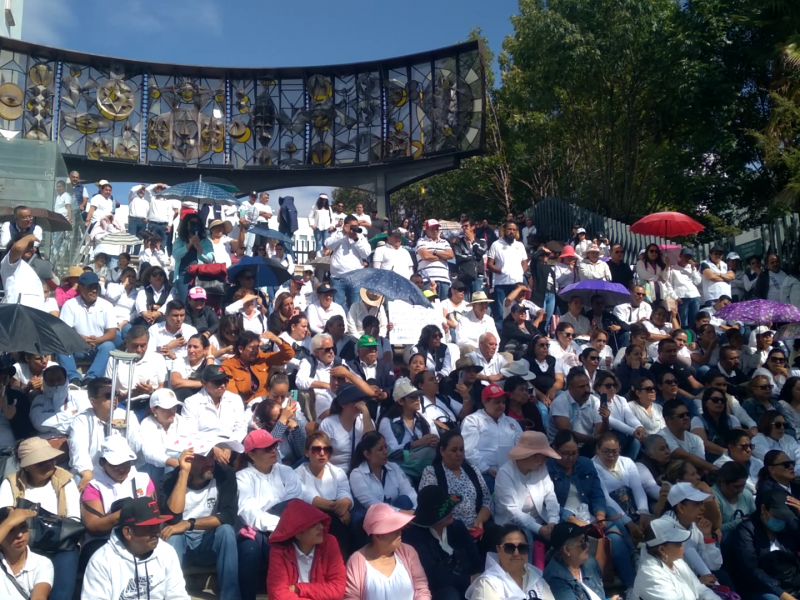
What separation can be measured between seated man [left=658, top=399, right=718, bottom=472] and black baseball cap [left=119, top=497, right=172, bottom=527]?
5032 mm

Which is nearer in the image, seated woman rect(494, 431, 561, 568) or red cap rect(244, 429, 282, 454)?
red cap rect(244, 429, 282, 454)

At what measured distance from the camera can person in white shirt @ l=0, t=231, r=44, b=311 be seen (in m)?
8.96

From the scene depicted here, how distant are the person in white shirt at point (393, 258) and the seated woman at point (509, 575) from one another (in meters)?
7.14

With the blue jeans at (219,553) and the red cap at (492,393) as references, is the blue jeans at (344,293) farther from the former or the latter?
the blue jeans at (219,553)

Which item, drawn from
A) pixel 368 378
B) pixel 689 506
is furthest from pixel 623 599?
pixel 368 378

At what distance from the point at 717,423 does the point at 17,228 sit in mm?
8120

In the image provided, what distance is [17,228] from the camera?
9.86 metres

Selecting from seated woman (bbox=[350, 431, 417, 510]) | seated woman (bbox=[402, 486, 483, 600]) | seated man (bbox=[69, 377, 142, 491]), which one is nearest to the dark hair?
seated woman (bbox=[350, 431, 417, 510])

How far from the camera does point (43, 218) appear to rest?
1160cm

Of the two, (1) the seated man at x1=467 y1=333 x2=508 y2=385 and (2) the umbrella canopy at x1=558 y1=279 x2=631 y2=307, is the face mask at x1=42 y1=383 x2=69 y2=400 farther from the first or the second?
(2) the umbrella canopy at x1=558 y1=279 x2=631 y2=307

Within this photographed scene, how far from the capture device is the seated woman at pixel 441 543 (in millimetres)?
6238

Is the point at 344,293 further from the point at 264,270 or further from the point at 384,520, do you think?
the point at 384,520

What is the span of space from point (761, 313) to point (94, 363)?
27.0ft

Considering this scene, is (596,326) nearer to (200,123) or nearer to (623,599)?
(623,599)
